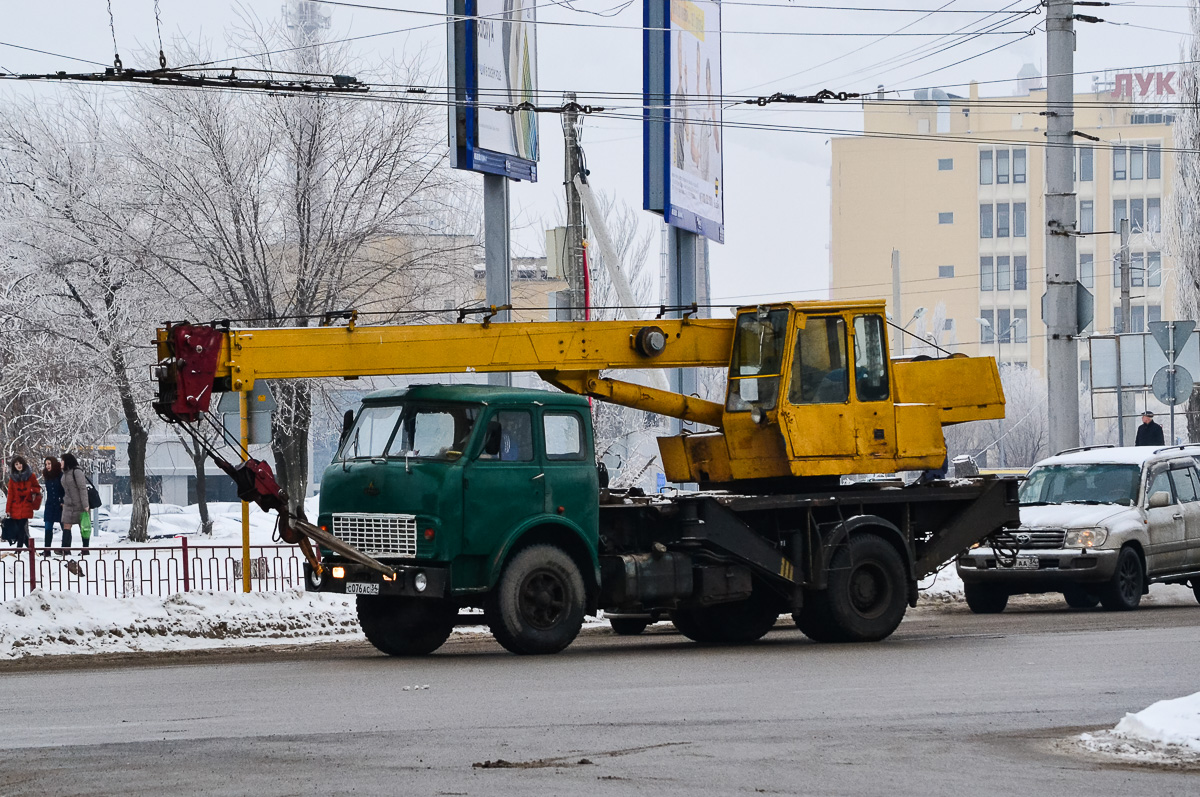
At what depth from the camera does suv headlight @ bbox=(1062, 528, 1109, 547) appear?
63.6 feet

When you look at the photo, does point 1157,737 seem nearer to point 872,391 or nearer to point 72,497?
point 872,391

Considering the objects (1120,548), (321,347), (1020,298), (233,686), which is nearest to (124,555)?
(321,347)

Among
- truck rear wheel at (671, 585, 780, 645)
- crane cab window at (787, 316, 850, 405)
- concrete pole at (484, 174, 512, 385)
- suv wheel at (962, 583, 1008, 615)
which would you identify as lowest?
suv wheel at (962, 583, 1008, 615)

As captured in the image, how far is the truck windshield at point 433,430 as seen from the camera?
1447cm

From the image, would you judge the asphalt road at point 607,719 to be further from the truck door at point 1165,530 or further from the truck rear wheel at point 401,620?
the truck door at point 1165,530

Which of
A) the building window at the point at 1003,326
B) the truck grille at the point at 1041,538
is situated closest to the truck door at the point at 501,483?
the truck grille at the point at 1041,538

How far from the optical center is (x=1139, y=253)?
411ft

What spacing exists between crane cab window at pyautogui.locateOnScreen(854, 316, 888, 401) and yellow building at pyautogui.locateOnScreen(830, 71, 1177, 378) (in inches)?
4300

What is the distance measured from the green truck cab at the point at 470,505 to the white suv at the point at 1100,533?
5838 mm

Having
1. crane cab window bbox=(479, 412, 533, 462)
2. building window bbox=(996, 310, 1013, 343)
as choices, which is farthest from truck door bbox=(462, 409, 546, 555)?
building window bbox=(996, 310, 1013, 343)

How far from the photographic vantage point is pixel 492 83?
2548cm

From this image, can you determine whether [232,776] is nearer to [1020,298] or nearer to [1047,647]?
[1047,647]

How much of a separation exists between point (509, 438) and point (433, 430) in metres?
0.65

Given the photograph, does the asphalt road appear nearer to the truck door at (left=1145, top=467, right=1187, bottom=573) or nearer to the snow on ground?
the snow on ground
